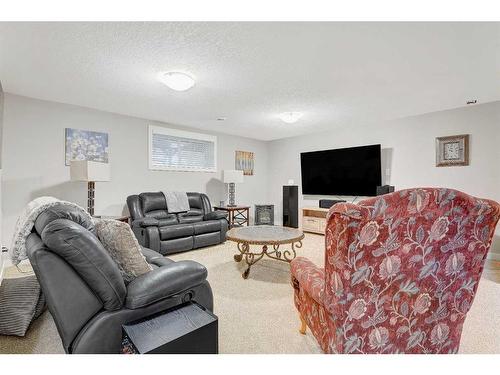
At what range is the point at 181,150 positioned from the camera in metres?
5.40

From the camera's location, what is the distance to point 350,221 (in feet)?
3.62

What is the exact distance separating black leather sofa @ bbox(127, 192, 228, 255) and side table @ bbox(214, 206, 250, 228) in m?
0.59

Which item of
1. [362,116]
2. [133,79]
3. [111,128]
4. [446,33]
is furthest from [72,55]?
[362,116]

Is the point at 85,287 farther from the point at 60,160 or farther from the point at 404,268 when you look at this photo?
the point at 60,160

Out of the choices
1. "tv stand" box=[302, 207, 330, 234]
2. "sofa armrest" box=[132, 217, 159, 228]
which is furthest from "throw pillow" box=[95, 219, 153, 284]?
"tv stand" box=[302, 207, 330, 234]

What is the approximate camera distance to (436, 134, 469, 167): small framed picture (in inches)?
159

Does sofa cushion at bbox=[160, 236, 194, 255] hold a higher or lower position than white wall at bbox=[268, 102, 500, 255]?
lower

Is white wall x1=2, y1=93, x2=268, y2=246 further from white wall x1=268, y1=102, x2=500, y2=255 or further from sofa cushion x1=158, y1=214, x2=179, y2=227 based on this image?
white wall x1=268, y1=102, x2=500, y2=255

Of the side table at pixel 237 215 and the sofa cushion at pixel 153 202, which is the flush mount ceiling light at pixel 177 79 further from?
the side table at pixel 237 215

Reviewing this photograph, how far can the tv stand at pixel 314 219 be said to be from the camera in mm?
5535

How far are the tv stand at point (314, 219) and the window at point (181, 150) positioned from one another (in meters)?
2.31

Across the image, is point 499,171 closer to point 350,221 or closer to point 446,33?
point 446,33

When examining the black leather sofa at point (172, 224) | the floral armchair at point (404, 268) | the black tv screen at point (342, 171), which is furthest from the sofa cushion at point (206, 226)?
the floral armchair at point (404, 268)

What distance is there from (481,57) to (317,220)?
12.4ft
